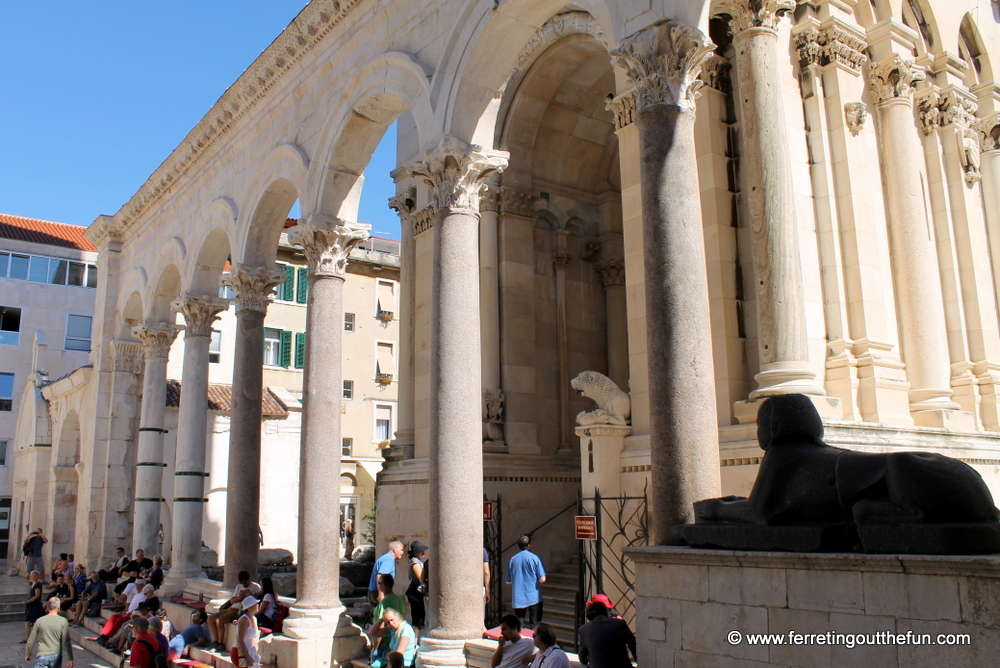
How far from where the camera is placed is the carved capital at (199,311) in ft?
56.3

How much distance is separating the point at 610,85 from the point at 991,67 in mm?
6424

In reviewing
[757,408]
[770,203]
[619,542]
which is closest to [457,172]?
[770,203]

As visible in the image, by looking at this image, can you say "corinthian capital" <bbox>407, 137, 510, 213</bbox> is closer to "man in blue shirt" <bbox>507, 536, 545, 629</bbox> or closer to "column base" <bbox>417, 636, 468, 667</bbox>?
"man in blue shirt" <bbox>507, 536, 545, 629</bbox>

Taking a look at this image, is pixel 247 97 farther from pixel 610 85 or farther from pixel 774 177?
pixel 774 177

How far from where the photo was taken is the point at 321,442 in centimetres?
1185

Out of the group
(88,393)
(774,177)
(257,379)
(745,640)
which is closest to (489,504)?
(257,379)

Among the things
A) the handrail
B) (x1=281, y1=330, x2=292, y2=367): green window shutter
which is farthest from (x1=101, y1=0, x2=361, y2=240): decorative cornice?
(x1=281, y1=330, x2=292, y2=367): green window shutter

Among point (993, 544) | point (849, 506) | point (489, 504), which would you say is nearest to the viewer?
point (993, 544)

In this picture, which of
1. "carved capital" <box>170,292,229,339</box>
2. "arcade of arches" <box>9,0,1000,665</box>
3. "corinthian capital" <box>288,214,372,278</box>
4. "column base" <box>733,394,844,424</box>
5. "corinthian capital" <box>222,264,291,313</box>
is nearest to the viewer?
"arcade of arches" <box>9,0,1000,665</box>

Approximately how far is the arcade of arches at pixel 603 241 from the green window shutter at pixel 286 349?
1612 cm

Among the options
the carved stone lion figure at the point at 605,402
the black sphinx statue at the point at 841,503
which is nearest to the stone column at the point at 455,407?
the carved stone lion figure at the point at 605,402

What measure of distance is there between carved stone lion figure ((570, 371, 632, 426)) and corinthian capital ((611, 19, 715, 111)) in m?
4.15

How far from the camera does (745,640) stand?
5504 millimetres

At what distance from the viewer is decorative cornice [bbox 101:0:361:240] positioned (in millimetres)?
13383
